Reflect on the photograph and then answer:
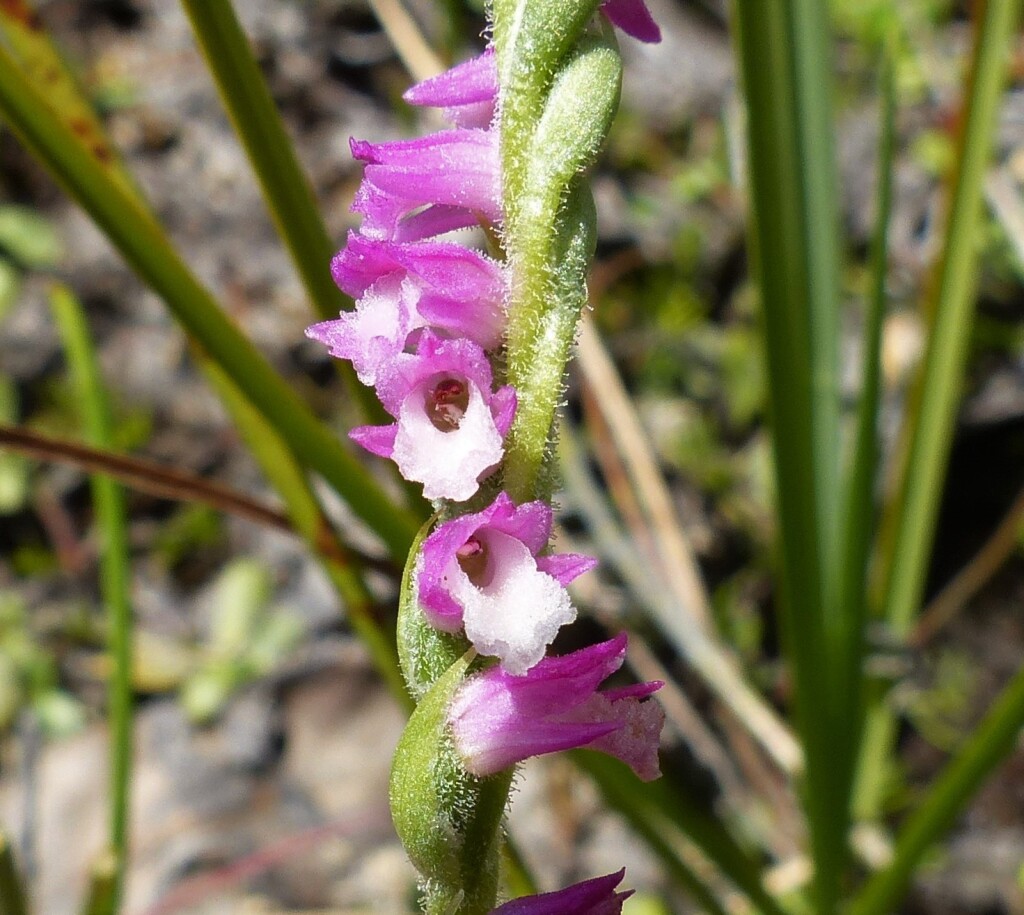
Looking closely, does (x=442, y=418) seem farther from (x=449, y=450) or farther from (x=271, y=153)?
(x=271, y=153)

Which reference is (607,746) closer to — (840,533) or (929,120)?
(840,533)

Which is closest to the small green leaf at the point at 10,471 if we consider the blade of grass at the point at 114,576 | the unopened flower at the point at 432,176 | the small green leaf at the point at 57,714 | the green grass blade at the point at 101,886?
the small green leaf at the point at 57,714

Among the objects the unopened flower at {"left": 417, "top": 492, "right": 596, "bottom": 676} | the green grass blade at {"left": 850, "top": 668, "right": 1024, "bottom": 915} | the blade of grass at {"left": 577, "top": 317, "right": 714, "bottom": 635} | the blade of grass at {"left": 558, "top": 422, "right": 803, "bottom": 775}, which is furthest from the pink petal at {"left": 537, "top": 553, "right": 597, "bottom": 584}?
the blade of grass at {"left": 577, "top": 317, "right": 714, "bottom": 635}

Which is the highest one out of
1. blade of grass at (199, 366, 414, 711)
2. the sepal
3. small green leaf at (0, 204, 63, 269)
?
small green leaf at (0, 204, 63, 269)

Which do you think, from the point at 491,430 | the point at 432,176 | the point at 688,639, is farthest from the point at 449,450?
the point at 688,639

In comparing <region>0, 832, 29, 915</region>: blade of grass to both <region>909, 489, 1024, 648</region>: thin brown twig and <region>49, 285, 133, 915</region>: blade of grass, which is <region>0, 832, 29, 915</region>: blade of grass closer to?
<region>49, 285, 133, 915</region>: blade of grass
